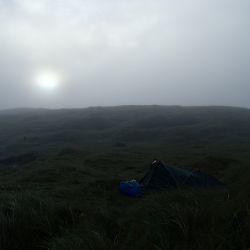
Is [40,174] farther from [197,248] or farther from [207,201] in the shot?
[197,248]

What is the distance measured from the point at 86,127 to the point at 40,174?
6104 cm

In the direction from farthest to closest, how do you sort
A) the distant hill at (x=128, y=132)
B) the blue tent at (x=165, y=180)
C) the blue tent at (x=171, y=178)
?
1. the distant hill at (x=128, y=132)
2. the blue tent at (x=171, y=178)
3. the blue tent at (x=165, y=180)

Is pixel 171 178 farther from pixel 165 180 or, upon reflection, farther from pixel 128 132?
pixel 128 132

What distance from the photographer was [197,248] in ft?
17.8

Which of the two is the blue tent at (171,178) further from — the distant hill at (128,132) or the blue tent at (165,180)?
the distant hill at (128,132)

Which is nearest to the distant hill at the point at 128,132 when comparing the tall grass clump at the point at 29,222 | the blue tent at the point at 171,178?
the blue tent at the point at 171,178

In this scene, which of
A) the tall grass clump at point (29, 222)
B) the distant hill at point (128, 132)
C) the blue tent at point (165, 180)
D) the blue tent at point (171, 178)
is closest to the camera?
the tall grass clump at point (29, 222)

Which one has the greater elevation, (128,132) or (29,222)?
(29,222)

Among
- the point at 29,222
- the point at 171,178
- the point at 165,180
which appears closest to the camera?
the point at 29,222

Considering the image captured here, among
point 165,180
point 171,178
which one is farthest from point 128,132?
point 171,178

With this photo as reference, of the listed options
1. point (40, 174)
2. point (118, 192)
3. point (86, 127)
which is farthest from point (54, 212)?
point (86, 127)

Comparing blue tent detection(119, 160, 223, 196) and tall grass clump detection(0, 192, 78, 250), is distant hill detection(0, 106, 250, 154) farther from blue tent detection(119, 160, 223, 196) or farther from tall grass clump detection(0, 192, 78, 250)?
tall grass clump detection(0, 192, 78, 250)

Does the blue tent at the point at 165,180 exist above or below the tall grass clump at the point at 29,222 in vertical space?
below

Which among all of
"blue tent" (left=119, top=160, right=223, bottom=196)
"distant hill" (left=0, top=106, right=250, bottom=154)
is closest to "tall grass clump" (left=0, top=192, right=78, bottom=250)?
"blue tent" (left=119, top=160, right=223, bottom=196)
